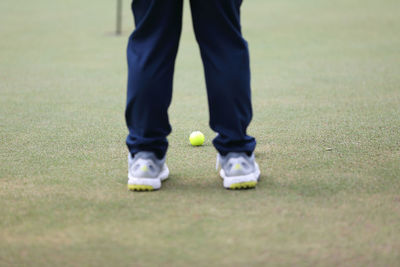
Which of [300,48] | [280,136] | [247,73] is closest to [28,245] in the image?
[247,73]

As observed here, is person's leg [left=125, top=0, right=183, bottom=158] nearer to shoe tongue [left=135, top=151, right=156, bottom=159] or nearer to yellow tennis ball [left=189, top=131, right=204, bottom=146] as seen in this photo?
shoe tongue [left=135, top=151, right=156, bottom=159]

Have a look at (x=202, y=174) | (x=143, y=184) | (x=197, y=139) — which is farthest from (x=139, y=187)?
(x=197, y=139)

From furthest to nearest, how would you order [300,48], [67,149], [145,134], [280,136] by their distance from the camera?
1. [300,48]
2. [280,136]
3. [67,149]
4. [145,134]

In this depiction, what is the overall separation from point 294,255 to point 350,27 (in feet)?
21.2

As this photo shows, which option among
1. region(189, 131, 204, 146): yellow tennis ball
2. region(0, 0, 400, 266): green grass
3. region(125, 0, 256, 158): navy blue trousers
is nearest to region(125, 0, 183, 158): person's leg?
region(125, 0, 256, 158): navy blue trousers

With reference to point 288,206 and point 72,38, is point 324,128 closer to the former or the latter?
point 288,206

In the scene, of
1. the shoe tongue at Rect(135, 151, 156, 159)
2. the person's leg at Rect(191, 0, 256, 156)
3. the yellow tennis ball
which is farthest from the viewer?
Result: the yellow tennis ball

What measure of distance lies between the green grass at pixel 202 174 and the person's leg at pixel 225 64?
0.80ft

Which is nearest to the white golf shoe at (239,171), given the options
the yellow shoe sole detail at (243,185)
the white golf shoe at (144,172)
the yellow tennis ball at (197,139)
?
the yellow shoe sole detail at (243,185)

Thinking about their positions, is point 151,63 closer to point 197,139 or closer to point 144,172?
point 144,172

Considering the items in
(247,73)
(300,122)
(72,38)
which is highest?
(247,73)

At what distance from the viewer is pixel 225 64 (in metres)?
2.04

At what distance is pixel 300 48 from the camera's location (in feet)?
20.1

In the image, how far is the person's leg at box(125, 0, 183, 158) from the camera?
203 centimetres
